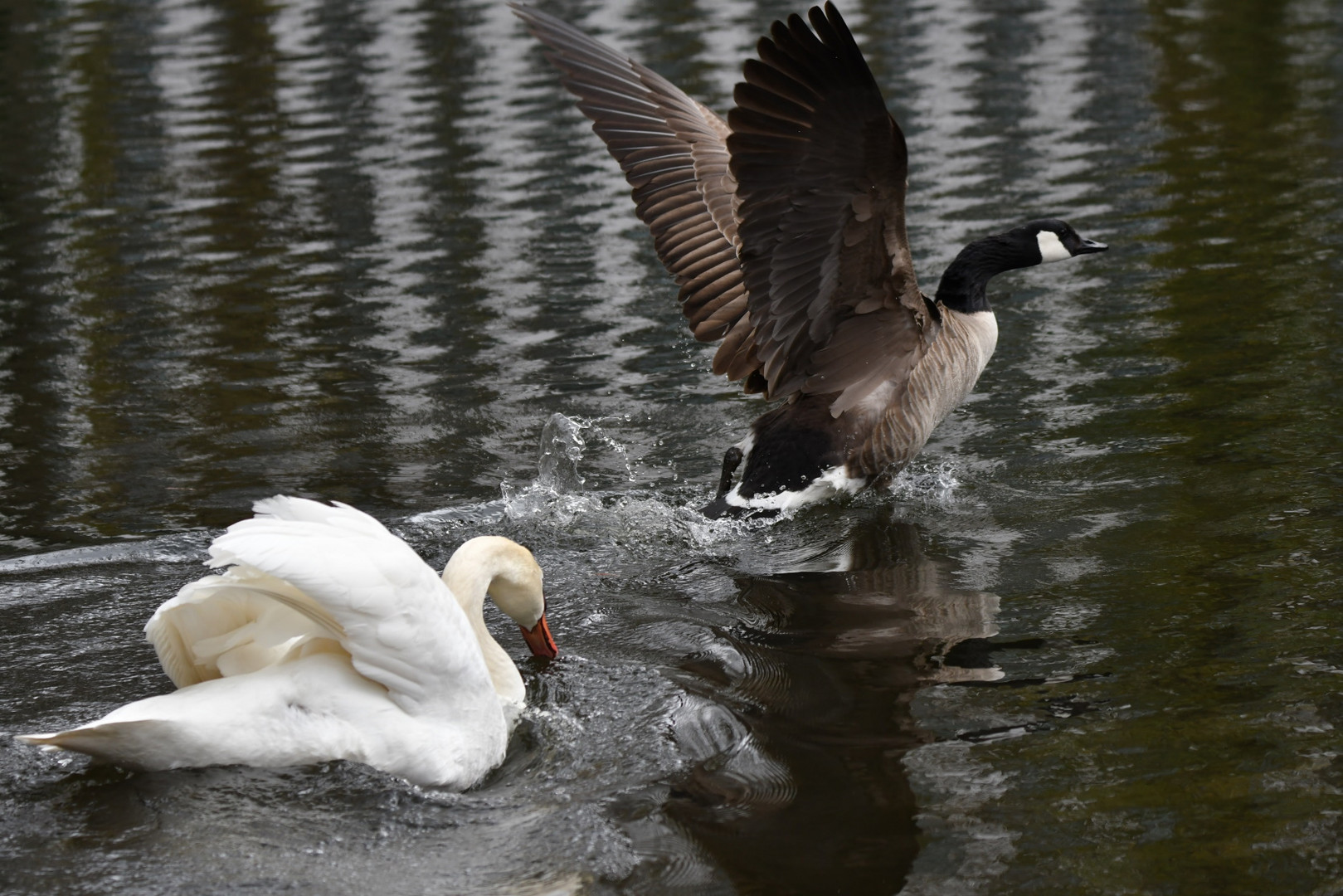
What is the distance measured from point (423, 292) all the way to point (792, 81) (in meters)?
4.67

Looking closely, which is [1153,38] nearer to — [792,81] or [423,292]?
[423,292]

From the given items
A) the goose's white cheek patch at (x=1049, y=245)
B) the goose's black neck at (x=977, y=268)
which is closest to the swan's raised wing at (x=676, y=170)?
the goose's black neck at (x=977, y=268)

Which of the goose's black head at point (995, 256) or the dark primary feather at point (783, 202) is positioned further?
the goose's black head at point (995, 256)

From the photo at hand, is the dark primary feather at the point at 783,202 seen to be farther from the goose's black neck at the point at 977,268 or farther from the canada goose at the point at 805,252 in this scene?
the goose's black neck at the point at 977,268

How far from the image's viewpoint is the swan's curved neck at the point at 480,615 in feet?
14.2

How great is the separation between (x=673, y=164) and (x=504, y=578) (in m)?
3.23

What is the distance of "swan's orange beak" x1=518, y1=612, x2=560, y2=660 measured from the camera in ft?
15.3

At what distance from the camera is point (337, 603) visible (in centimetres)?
366

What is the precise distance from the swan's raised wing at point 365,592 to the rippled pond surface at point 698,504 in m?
0.30

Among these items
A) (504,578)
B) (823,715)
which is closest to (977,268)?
(823,715)

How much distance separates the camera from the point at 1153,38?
55.7 ft

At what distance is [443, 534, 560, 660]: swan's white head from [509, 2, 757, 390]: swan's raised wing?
2350mm

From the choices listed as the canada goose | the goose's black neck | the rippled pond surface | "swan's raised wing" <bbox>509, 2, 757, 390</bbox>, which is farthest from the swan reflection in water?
"swan's raised wing" <bbox>509, 2, 757, 390</bbox>

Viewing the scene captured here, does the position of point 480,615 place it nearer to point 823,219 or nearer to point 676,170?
point 823,219
